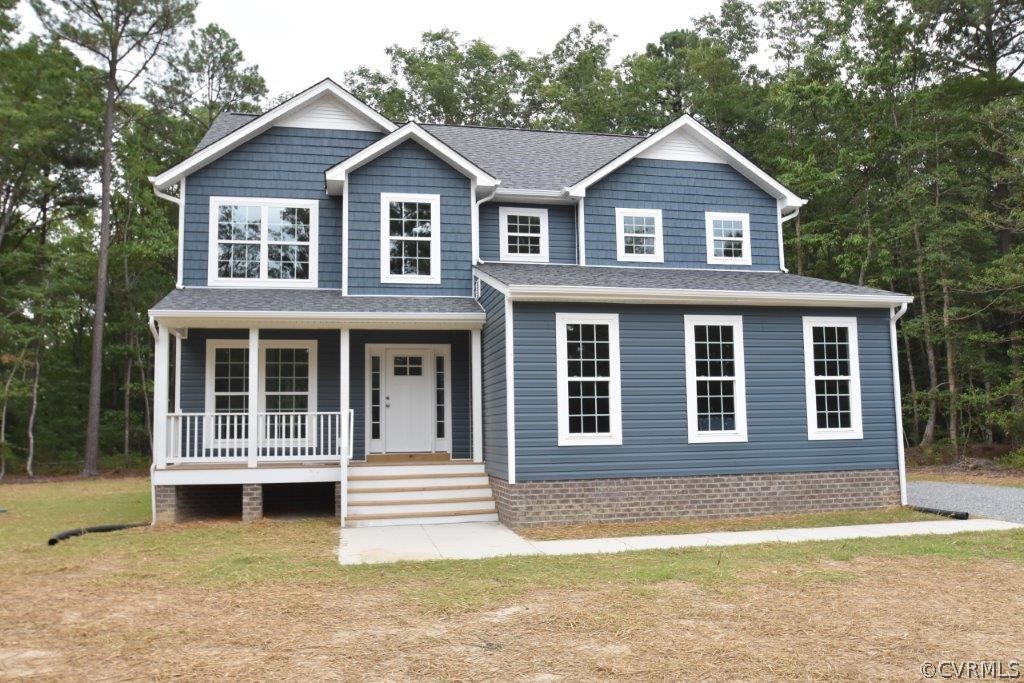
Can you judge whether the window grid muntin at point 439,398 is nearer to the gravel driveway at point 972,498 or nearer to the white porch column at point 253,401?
the white porch column at point 253,401

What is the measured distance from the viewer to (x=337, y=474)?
12.4 m

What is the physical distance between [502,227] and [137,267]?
18.0 meters

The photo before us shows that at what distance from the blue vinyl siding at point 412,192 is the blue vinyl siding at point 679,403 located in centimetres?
298

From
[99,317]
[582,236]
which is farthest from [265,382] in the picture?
[99,317]

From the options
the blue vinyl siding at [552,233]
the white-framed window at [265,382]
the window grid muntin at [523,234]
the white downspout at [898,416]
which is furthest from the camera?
the window grid muntin at [523,234]

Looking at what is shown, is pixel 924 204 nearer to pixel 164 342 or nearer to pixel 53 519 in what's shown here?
pixel 164 342

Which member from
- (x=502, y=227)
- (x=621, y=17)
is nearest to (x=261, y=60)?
(x=621, y=17)

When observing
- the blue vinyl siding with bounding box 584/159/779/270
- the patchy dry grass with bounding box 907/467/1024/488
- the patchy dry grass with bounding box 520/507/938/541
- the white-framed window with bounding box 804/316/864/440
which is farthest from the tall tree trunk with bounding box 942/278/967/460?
the patchy dry grass with bounding box 520/507/938/541

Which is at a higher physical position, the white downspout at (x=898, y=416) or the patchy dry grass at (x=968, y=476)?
the white downspout at (x=898, y=416)

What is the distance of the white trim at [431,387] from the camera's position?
14.1 metres

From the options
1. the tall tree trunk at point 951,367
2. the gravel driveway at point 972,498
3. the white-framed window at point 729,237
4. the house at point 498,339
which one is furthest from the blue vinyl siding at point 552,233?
the tall tree trunk at point 951,367

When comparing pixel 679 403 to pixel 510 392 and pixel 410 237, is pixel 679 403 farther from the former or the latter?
pixel 410 237

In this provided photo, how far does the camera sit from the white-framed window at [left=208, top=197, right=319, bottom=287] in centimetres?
1398

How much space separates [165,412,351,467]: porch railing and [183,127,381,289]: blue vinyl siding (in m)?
2.58
